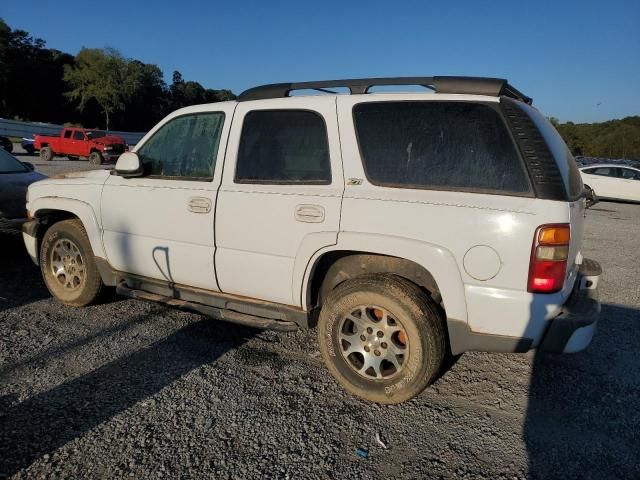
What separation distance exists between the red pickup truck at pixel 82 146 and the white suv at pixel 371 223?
19.9 meters

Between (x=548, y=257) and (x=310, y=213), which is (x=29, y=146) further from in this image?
(x=548, y=257)

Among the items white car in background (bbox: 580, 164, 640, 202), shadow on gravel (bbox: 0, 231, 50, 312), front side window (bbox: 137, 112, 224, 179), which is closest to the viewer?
front side window (bbox: 137, 112, 224, 179)

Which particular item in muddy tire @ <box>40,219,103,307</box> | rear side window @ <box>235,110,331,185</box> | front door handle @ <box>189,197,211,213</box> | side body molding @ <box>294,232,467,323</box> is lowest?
muddy tire @ <box>40,219,103,307</box>

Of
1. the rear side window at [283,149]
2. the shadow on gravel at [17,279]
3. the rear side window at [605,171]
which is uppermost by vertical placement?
the rear side window at [605,171]

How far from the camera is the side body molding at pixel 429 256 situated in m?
2.77

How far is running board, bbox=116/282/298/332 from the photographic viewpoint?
340cm

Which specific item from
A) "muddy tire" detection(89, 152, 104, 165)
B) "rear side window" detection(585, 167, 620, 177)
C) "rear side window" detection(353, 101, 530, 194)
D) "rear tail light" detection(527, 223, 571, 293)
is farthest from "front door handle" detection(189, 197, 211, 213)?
"muddy tire" detection(89, 152, 104, 165)

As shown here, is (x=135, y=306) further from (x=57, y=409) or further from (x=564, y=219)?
(x=564, y=219)

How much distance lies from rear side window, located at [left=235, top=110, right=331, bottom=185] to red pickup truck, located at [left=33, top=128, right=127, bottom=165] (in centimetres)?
2020

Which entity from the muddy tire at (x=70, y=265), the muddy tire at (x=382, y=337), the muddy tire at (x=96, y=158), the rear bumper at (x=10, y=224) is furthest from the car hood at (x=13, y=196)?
the muddy tire at (x=96, y=158)

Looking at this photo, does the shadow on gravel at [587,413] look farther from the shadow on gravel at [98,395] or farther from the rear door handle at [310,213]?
the shadow on gravel at [98,395]

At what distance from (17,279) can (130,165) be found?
279cm

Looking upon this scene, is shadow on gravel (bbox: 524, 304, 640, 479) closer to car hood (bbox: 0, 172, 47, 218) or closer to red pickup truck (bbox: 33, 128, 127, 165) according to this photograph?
car hood (bbox: 0, 172, 47, 218)

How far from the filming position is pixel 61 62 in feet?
209
